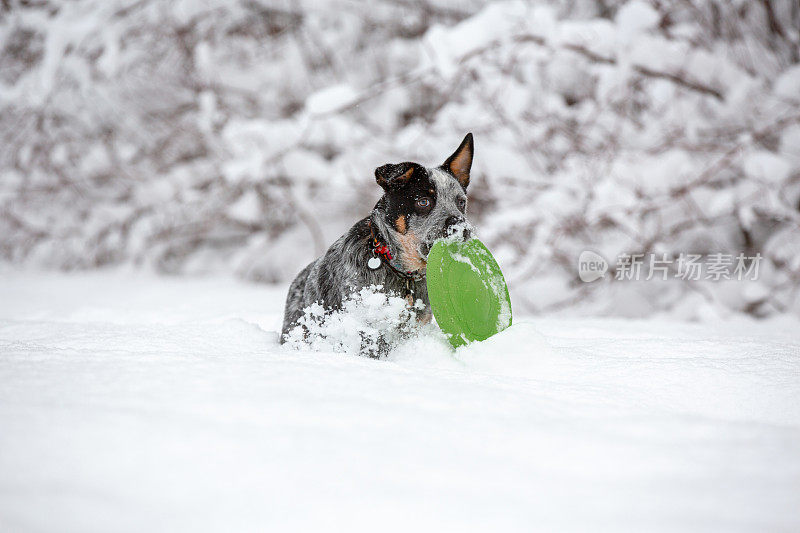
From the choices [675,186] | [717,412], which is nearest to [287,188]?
[675,186]

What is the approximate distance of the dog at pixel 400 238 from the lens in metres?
2.44

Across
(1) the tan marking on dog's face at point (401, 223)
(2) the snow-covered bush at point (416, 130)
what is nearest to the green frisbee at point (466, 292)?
(1) the tan marking on dog's face at point (401, 223)

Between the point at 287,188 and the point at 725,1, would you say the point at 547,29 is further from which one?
the point at 287,188

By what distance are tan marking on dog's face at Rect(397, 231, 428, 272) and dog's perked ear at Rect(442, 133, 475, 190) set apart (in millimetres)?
537

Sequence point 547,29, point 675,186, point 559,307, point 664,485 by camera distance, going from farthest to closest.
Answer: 1. point 559,307
2. point 675,186
3. point 547,29
4. point 664,485

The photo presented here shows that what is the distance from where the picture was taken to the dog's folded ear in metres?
2.44

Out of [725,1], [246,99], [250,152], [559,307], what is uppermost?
[725,1]

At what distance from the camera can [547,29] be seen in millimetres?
4121

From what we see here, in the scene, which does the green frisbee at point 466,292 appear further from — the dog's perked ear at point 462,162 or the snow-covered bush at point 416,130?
the snow-covered bush at point 416,130

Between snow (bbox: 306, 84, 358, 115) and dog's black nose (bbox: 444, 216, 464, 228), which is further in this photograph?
snow (bbox: 306, 84, 358, 115)

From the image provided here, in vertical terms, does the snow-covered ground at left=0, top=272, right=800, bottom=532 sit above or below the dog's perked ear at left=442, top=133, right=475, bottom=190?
below

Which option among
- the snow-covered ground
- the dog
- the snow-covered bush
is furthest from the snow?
the snow-covered ground

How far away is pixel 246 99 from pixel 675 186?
4900 mm

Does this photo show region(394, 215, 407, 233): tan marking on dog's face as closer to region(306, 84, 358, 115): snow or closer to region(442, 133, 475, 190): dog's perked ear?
region(442, 133, 475, 190): dog's perked ear
